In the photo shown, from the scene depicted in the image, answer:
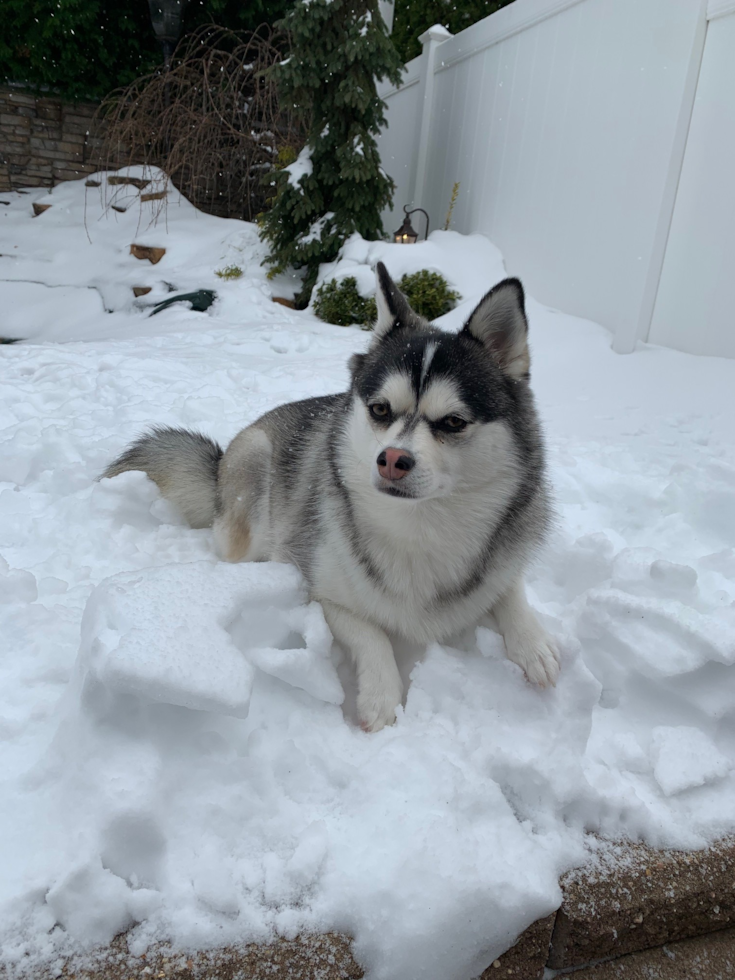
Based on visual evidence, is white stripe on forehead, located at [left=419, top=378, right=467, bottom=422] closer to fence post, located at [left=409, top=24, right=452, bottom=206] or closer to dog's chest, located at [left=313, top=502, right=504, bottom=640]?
dog's chest, located at [left=313, top=502, right=504, bottom=640]

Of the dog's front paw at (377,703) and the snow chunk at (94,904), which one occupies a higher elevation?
the dog's front paw at (377,703)

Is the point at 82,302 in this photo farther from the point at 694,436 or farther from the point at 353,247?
the point at 694,436

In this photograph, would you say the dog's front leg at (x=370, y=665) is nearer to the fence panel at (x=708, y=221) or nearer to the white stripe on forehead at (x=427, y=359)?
the white stripe on forehead at (x=427, y=359)

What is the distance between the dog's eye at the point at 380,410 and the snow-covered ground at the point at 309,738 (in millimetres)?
589

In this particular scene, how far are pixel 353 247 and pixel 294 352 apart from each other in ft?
7.09

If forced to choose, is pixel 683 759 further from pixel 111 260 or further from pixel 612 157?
pixel 111 260

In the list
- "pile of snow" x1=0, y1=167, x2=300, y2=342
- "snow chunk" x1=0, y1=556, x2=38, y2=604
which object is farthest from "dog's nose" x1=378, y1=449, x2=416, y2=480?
"pile of snow" x1=0, y1=167, x2=300, y2=342

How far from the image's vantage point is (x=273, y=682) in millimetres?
1765

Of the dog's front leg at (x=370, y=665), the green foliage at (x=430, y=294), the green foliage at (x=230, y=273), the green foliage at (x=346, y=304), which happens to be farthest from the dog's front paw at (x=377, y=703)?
the green foliage at (x=230, y=273)

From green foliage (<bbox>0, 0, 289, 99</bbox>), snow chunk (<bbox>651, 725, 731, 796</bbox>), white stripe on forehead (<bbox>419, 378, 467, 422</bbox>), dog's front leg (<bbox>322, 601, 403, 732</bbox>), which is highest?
green foliage (<bbox>0, 0, 289, 99</bbox>)

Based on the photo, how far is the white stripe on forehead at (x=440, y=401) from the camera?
6.09ft

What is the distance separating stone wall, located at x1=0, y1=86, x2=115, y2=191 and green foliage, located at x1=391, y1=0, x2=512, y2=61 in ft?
18.0

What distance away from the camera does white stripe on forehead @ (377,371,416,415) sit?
1.89 meters

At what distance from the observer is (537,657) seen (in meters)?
1.88
